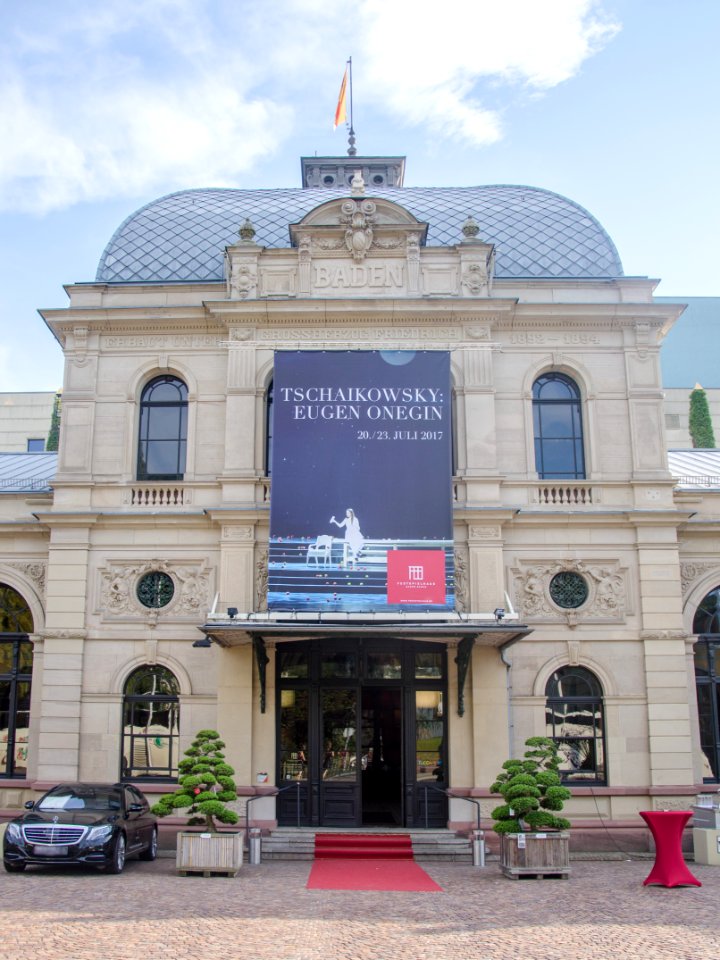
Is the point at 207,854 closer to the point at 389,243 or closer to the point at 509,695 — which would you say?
the point at 509,695

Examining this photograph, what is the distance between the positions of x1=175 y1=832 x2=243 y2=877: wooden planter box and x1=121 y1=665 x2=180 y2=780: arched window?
4.29 m

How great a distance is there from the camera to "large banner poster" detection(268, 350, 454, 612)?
1978 cm

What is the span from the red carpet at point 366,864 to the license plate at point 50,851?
3990 mm

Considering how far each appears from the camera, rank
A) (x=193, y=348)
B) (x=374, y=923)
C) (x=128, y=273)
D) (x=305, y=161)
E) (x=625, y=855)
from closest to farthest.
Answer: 1. (x=374, y=923)
2. (x=625, y=855)
3. (x=193, y=348)
4. (x=128, y=273)
5. (x=305, y=161)

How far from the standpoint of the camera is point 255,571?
2098cm

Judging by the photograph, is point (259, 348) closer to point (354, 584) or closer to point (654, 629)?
point (354, 584)

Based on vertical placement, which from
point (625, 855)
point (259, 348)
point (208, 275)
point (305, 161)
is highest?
point (305, 161)

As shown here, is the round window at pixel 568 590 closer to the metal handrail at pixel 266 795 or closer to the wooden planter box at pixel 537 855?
the wooden planter box at pixel 537 855

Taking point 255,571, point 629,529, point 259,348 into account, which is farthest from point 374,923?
point 259,348

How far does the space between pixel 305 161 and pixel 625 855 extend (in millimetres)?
23300

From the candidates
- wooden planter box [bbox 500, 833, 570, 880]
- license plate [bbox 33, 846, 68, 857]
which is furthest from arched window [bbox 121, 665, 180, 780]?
wooden planter box [bbox 500, 833, 570, 880]

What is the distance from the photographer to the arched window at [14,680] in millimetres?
21656

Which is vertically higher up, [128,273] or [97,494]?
[128,273]

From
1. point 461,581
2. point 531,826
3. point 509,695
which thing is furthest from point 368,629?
point 531,826
